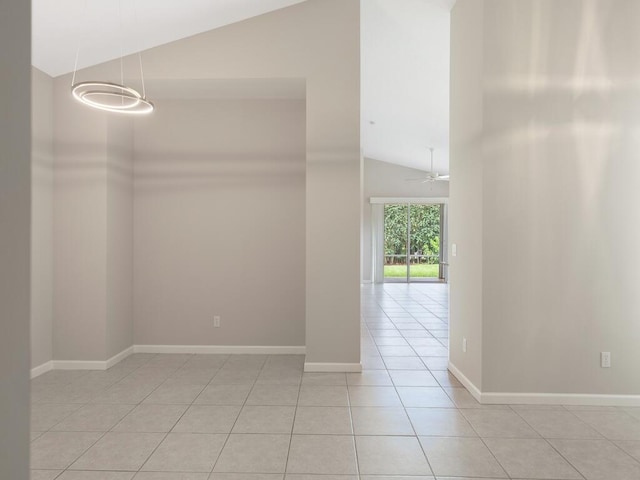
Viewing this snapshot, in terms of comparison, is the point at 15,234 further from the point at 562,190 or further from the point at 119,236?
the point at 119,236

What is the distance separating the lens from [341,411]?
3.07 m

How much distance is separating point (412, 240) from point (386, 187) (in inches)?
67.9

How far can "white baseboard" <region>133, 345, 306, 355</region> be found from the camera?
4.57m

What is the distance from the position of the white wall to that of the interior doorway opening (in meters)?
0.36

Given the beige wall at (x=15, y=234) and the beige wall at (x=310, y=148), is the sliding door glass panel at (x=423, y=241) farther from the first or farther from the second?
the beige wall at (x=15, y=234)

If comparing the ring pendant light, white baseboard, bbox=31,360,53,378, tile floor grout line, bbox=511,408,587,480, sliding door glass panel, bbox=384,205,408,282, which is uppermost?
the ring pendant light

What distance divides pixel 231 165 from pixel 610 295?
380 centimetres

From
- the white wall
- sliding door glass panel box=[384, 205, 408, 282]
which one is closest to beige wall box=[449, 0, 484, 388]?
the white wall

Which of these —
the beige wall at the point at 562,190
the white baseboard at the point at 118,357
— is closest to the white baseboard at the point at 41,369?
the white baseboard at the point at 118,357

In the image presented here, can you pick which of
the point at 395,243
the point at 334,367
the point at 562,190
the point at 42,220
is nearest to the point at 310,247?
the point at 334,367

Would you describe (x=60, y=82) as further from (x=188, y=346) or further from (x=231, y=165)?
(x=188, y=346)

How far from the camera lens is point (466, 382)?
3541 millimetres

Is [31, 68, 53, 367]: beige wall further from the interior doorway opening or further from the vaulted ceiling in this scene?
the interior doorway opening

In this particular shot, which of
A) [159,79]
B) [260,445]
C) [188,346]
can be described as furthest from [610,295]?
[159,79]
